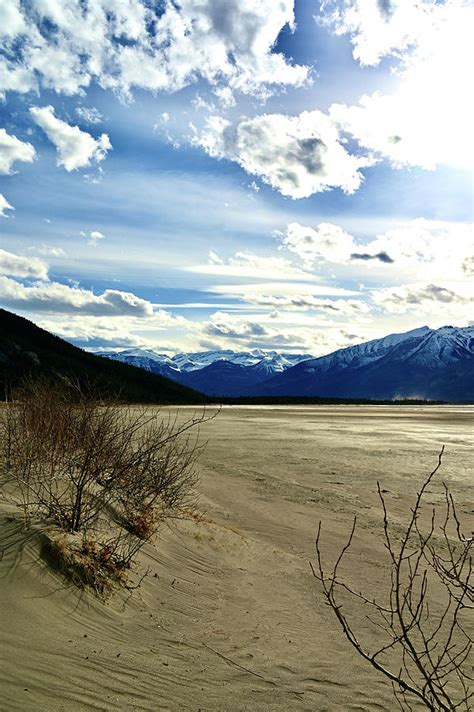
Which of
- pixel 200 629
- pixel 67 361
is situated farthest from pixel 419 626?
pixel 67 361

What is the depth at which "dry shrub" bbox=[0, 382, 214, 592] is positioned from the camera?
650 centimetres

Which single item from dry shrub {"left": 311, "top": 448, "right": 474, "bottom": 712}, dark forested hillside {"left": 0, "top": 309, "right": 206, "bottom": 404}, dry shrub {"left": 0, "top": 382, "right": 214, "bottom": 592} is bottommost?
dry shrub {"left": 311, "top": 448, "right": 474, "bottom": 712}

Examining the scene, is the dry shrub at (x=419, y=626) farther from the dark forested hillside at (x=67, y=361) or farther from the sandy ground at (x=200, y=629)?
the dark forested hillside at (x=67, y=361)

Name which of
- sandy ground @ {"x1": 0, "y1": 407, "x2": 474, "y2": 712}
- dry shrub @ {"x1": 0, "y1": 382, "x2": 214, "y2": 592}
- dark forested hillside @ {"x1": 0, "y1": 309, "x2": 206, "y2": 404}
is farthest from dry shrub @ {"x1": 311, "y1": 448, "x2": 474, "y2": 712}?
dark forested hillside @ {"x1": 0, "y1": 309, "x2": 206, "y2": 404}

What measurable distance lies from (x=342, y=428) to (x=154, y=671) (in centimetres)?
3291

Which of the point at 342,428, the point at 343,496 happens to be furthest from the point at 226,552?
the point at 342,428

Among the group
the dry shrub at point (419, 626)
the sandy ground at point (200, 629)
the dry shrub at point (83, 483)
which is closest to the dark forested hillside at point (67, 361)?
the dry shrub at point (83, 483)

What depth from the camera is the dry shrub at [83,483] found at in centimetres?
650

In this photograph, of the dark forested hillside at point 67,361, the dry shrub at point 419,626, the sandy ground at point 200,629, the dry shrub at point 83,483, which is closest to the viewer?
the sandy ground at point 200,629

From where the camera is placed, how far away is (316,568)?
898 cm

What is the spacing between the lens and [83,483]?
24.0 ft

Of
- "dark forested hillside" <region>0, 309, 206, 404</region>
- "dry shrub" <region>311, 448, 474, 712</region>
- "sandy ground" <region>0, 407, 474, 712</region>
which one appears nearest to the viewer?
"sandy ground" <region>0, 407, 474, 712</region>

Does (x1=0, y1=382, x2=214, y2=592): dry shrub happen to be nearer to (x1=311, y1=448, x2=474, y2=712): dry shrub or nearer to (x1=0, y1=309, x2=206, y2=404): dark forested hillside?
(x1=311, y1=448, x2=474, y2=712): dry shrub

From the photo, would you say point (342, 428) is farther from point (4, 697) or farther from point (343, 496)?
point (4, 697)
